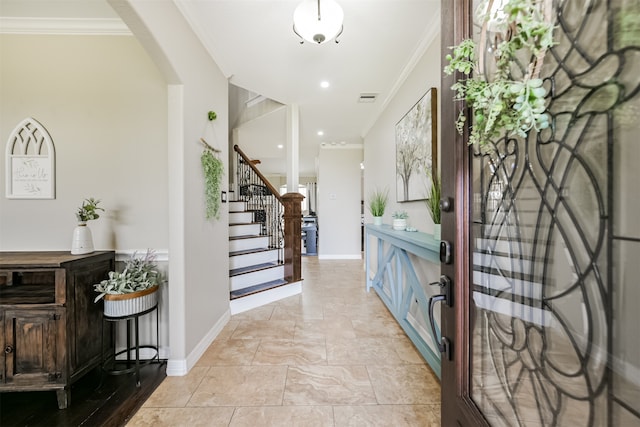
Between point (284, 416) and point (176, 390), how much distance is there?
2.55 ft

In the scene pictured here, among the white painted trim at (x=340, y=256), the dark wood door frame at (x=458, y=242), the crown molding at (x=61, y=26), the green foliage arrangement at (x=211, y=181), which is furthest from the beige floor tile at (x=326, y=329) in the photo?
the white painted trim at (x=340, y=256)

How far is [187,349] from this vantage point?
1925 millimetres

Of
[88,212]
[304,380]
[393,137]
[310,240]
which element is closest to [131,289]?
[88,212]

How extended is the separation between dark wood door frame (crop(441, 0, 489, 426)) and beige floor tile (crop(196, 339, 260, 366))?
156 centimetres

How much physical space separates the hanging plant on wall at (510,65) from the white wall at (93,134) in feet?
6.86

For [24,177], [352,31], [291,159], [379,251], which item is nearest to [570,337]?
[352,31]

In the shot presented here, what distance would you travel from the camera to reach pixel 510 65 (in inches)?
26.5

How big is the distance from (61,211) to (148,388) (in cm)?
146

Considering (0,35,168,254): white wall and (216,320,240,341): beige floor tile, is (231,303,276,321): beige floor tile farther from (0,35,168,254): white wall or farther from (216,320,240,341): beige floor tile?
(0,35,168,254): white wall

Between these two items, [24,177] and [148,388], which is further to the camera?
[24,177]

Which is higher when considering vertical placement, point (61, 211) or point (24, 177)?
point (24, 177)

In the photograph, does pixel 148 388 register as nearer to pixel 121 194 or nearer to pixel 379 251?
pixel 121 194

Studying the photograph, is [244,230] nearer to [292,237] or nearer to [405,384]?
[292,237]

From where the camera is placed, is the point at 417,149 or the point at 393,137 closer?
the point at 417,149
